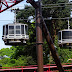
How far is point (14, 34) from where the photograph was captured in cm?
2462

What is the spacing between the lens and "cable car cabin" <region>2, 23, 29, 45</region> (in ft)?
74.1

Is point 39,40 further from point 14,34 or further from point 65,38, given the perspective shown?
point 14,34

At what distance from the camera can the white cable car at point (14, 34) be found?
2258 centimetres

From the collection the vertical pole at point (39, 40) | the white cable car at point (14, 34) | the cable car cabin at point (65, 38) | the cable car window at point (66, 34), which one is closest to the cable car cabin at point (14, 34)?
the white cable car at point (14, 34)

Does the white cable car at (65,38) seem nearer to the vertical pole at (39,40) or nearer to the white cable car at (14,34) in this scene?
the white cable car at (14,34)

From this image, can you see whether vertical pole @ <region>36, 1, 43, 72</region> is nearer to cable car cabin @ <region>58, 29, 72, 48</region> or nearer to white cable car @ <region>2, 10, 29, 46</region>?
cable car cabin @ <region>58, 29, 72, 48</region>

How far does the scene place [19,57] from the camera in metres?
51.2

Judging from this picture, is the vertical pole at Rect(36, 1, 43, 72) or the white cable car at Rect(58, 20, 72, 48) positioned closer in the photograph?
the vertical pole at Rect(36, 1, 43, 72)

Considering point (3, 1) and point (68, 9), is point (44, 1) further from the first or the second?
point (3, 1)

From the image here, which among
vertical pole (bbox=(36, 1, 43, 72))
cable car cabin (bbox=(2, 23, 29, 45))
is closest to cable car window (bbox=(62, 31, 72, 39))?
cable car cabin (bbox=(2, 23, 29, 45))

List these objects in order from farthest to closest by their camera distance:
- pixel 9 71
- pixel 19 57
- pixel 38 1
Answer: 1. pixel 19 57
2. pixel 9 71
3. pixel 38 1

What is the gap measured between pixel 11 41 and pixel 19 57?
96.0 feet

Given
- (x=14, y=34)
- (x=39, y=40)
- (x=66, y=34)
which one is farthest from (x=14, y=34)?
(x=39, y=40)

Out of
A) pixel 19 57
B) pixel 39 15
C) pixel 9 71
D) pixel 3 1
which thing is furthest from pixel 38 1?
pixel 19 57
